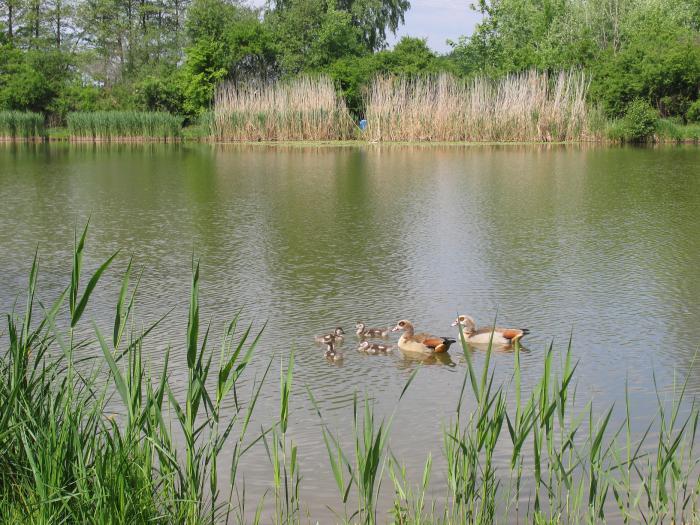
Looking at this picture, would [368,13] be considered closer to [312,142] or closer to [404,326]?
[312,142]

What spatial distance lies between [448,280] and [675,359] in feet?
8.60

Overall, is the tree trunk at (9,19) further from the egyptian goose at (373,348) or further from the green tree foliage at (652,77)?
the egyptian goose at (373,348)

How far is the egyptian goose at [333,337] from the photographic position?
5.94m

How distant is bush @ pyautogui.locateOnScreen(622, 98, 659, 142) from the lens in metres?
28.6

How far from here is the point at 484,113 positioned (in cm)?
2828

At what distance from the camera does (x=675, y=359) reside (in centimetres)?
575

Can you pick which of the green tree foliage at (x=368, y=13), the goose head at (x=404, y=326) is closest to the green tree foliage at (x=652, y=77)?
the green tree foliage at (x=368, y=13)

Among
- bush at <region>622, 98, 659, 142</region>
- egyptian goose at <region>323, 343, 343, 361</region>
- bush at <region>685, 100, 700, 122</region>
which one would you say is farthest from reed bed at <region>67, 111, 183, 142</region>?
egyptian goose at <region>323, 343, 343, 361</region>

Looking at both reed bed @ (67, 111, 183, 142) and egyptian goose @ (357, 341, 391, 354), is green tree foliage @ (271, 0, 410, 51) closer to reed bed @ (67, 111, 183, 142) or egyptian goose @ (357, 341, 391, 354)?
reed bed @ (67, 111, 183, 142)

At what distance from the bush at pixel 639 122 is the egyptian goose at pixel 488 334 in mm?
24008

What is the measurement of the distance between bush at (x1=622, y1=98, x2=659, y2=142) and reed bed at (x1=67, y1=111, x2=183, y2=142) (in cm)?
1495

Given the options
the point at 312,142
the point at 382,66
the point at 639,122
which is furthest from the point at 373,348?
the point at 382,66

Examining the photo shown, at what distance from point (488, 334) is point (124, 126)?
28131mm

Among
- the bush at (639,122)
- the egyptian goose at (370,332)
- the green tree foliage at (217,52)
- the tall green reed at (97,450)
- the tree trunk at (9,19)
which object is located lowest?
the egyptian goose at (370,332)
